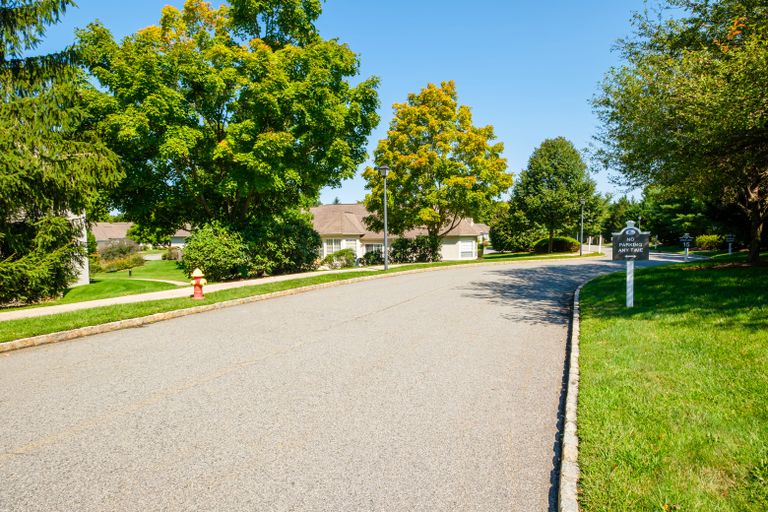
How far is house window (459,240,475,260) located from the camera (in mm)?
44781

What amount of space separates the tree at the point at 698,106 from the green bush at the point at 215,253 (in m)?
14.6

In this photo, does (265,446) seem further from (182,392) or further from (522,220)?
(522,220)

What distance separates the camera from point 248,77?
1759 cm

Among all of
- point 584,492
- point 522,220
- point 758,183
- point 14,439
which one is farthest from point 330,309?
point 522,220

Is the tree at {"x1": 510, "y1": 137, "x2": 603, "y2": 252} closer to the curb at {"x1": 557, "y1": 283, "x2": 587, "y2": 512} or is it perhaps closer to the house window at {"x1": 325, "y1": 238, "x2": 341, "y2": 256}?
the house window at {"x1": 325, "y1": 238, "x2": 341, "y2": 256}

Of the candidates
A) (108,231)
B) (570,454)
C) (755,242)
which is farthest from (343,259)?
(108,231)

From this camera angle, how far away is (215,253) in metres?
17.5

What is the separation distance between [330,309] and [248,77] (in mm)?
11534

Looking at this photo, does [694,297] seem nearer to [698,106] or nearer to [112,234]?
[698,106]

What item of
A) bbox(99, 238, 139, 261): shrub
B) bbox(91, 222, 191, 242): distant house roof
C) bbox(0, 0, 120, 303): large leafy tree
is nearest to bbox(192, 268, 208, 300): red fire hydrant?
bbox(0, 0, 120, 303): large leafy tree

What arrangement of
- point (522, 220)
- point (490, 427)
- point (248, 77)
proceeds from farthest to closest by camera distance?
1. point (522, 220)
2. point (248, 77)
3. point (490, 427)

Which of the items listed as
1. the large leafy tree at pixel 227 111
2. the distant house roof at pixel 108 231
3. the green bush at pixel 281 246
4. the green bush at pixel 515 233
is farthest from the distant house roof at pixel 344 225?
the distant house roof at pixel 108 231

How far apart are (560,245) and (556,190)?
703 cm

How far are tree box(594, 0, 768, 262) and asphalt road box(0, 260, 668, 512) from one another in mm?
5788
